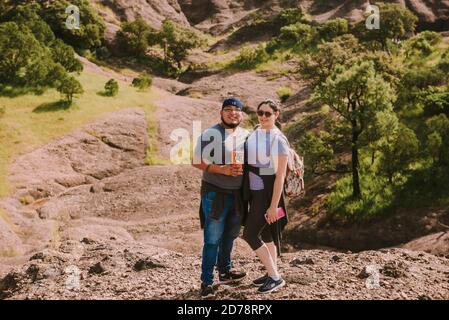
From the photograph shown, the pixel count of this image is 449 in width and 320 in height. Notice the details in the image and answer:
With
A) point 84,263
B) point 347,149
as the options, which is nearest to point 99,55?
point 347,149

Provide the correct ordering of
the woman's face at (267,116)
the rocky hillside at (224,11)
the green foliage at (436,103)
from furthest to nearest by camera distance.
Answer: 1. the rocky hillside at (224,11)
2. the green foliage at (436,103)
3. the woman's face at (267,116)

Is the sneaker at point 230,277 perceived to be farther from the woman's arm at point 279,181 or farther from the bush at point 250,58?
the bush at point 250,58

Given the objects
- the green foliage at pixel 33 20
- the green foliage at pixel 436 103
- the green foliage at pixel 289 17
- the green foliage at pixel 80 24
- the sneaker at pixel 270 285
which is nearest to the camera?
the sneaker at pixel 270 285

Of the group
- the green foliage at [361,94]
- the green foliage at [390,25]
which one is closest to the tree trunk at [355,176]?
the green foliage at [361,94]

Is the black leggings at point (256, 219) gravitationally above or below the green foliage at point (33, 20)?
below

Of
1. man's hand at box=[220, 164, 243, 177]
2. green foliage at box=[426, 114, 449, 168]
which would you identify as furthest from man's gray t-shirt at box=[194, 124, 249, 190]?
green foliage at box=[426, 114, 449, 168]

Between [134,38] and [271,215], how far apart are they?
53812mm

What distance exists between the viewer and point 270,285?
789 centimetres

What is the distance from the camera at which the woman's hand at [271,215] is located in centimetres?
735

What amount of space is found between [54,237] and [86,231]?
1.50m

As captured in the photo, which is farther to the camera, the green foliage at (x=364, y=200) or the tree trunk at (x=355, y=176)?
the tree trunk at (x=355, y=176)

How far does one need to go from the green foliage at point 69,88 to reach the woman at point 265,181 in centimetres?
3039

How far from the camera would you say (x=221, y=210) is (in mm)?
7672

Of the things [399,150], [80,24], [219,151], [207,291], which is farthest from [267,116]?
[80,24]
